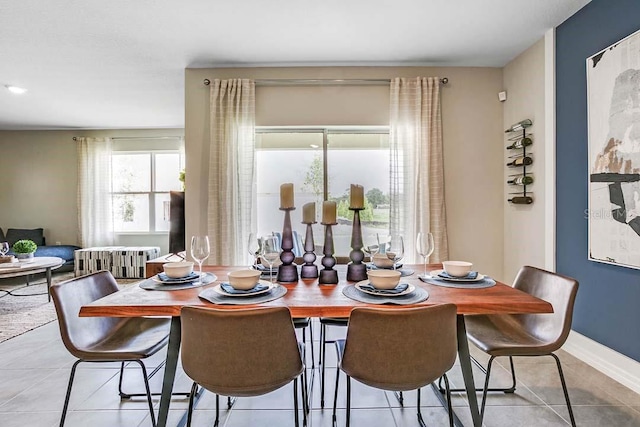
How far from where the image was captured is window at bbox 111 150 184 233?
623 cm

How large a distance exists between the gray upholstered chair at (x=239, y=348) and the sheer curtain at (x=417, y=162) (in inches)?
92.7

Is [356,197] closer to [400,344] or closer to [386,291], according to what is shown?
[386,291]

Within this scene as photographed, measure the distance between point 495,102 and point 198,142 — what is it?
296 centimetres

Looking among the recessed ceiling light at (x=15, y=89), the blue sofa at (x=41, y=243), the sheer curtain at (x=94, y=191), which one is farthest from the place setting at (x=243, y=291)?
the sheer curtain at (x=94, y=191)

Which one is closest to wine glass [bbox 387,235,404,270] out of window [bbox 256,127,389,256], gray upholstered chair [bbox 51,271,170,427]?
gray upholstered chair [bbox 51,271,170,427]

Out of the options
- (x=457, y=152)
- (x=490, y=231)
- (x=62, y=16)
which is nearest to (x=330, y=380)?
(x=490, y=231)

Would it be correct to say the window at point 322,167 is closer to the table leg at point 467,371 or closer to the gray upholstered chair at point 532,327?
the gray upholstered chair at point 532,327

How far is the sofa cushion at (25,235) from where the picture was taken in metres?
5.91

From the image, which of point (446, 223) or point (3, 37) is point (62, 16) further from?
point (446, 223)

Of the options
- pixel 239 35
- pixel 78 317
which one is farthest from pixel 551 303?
pixel 239 35

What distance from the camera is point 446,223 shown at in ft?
11.4

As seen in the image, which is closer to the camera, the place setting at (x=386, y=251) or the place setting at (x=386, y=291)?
the place setting at (x=386, y=291)

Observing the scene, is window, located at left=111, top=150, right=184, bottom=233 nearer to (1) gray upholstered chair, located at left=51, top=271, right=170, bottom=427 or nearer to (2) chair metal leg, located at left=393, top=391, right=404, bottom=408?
(1) gray upholstered chair, located at left=51, top=271, right=170, bottom=427

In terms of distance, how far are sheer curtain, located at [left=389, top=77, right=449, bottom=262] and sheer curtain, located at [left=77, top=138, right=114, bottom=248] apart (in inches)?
202
